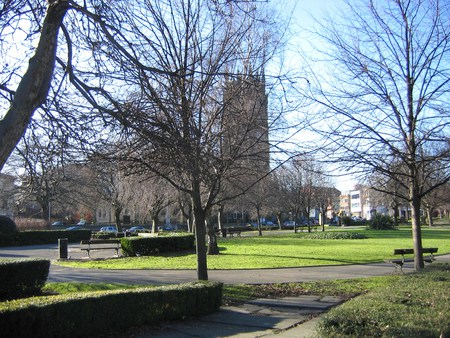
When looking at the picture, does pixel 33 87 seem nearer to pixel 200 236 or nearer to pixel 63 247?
pixel 200 236

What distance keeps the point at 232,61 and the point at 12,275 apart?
26.9 ft

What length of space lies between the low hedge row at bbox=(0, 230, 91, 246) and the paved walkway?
2059 cm

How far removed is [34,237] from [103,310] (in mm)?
33133

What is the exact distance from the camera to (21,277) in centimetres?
1200

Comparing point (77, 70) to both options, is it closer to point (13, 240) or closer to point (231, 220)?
point (13, 240)

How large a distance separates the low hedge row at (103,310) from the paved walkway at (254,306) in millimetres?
283

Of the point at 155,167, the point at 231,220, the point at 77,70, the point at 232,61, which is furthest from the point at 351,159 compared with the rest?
the point at 231,220

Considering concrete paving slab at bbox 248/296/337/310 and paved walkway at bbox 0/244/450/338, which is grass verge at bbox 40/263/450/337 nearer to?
concrete paving slab at bbox 248/296/337/310

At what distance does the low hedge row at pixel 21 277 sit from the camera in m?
11.8

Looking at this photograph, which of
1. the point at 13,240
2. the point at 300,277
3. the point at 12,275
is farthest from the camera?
the point at 13,240

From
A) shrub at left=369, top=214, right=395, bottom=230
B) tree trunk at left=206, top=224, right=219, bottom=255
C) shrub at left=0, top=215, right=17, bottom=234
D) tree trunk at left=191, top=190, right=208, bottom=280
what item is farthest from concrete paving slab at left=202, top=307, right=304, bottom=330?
shrub at left=369, top=214, right=395, bottom=230

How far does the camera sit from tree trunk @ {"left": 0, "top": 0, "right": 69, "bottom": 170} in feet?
18.2

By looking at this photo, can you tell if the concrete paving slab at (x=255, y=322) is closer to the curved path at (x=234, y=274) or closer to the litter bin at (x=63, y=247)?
the curved path at (x=234, y=274)

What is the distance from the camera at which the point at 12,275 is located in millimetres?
11938
